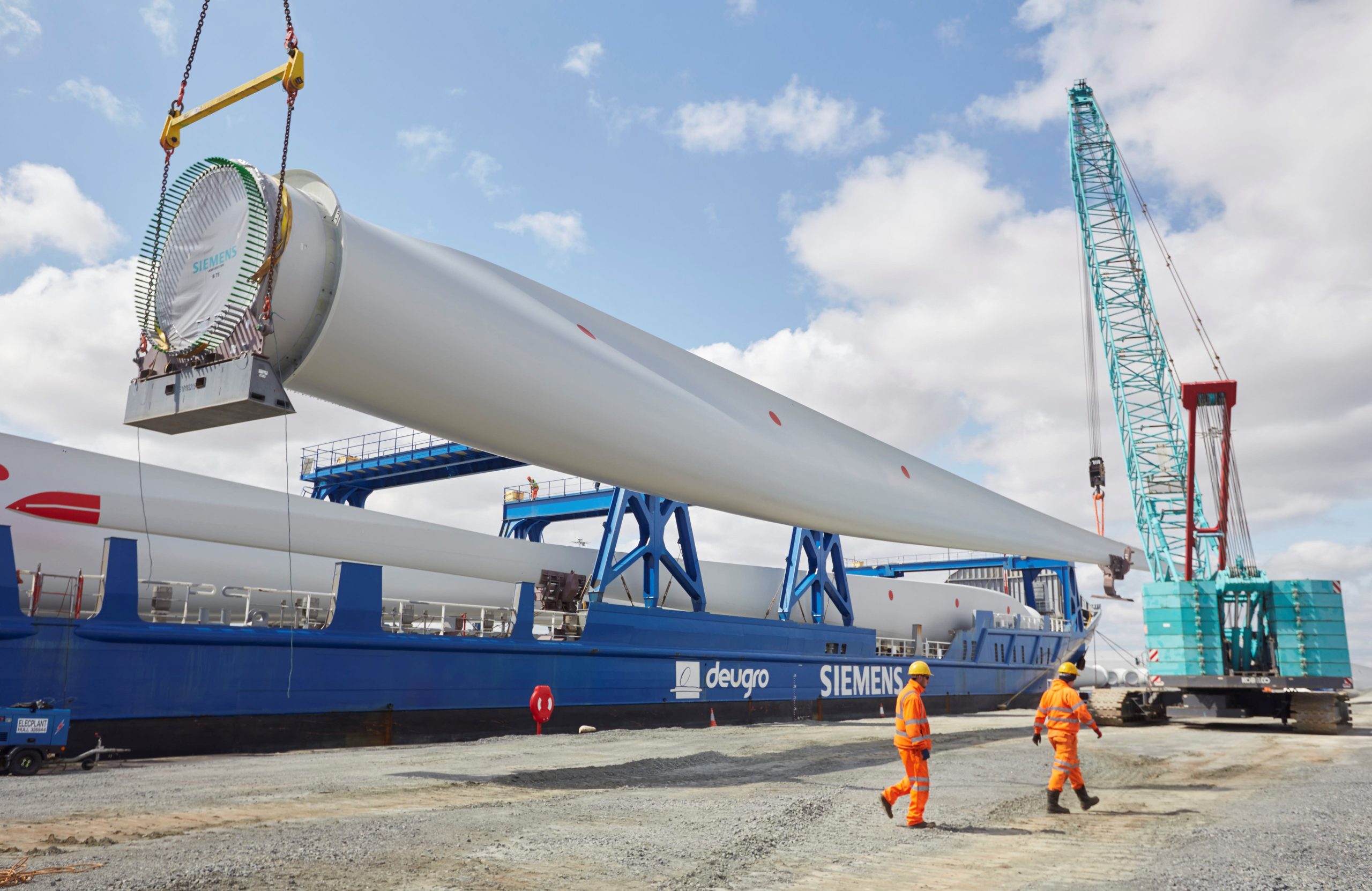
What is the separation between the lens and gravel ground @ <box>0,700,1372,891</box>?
519 centimetres

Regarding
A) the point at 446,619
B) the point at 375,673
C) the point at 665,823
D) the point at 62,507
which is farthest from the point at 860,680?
the point at 62,507

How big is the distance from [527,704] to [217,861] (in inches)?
396

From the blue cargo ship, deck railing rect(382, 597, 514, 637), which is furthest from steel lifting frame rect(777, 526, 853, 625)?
deck railing rect(382, 597, 514, 637)

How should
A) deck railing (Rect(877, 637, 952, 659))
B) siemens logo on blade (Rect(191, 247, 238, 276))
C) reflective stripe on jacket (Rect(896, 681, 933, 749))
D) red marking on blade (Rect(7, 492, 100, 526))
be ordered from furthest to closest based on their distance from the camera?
deck railing (Rect(877, 637, 952, 659))
red marking on blade (Rect(7, 492, 100, 526))
reflective stripe on jacket (Rect(896, 681, 933, 749))
siemens logo on blade (Rect(191, 247, 238, 276))

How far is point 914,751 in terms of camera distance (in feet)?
23.1

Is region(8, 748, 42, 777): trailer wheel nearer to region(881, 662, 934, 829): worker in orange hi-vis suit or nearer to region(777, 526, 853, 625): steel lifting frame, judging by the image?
region(881, 662, 934, 829): worker in orange hi-vis suit

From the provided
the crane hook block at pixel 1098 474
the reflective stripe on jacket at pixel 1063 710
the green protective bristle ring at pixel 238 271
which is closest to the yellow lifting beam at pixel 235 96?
the green protective bristle ring at pixel 238 271

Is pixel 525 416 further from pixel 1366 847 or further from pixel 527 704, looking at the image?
pixel 527 704

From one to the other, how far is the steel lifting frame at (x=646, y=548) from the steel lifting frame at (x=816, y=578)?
3.67 metres

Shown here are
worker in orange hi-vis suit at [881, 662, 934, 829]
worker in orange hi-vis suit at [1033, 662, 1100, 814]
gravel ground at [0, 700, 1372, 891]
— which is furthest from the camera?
worker in orange hi-vis suit at [1033, 662, 1100, 814]

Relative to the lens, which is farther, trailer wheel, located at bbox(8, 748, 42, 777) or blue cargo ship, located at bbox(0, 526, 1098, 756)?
blue cargo ship, located at bbox(0, 526, 1098, 756)

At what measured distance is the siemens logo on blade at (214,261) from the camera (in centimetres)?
594

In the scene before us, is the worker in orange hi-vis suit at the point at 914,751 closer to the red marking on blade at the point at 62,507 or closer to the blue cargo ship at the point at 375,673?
the blue cargo ship at the point at 375,673

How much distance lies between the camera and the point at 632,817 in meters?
7.05
